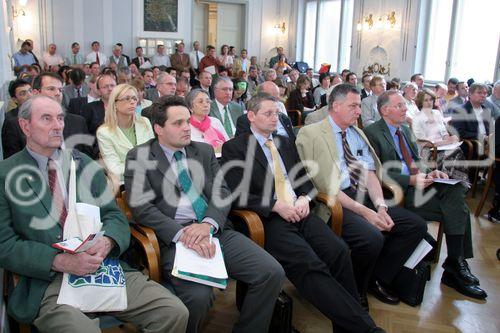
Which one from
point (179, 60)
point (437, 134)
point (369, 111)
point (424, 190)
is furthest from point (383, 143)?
point (179, 60)

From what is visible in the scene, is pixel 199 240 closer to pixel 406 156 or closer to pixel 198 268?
pixel 198 268

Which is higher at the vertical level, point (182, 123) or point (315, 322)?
point (182, 123)

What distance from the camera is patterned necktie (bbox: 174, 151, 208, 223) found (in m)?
2.39

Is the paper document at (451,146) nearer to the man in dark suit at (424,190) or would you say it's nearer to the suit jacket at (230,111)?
the man in dark suit at (424,190)

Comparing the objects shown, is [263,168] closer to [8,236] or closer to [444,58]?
[8,236]

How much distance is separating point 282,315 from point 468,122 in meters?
3.89

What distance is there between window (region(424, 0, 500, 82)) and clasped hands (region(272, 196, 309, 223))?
7.58 meters

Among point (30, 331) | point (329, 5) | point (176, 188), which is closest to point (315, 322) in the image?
point (176, 188)

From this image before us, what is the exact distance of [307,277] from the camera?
235 centimetres

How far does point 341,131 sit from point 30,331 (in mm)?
2131

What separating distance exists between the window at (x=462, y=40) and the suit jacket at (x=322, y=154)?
706 cm

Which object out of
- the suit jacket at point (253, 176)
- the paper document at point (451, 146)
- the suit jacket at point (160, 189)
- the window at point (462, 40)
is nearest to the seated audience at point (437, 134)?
the paper document at point (451, 146)

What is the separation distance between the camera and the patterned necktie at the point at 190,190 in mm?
2391

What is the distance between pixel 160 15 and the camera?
1262 centimetres
